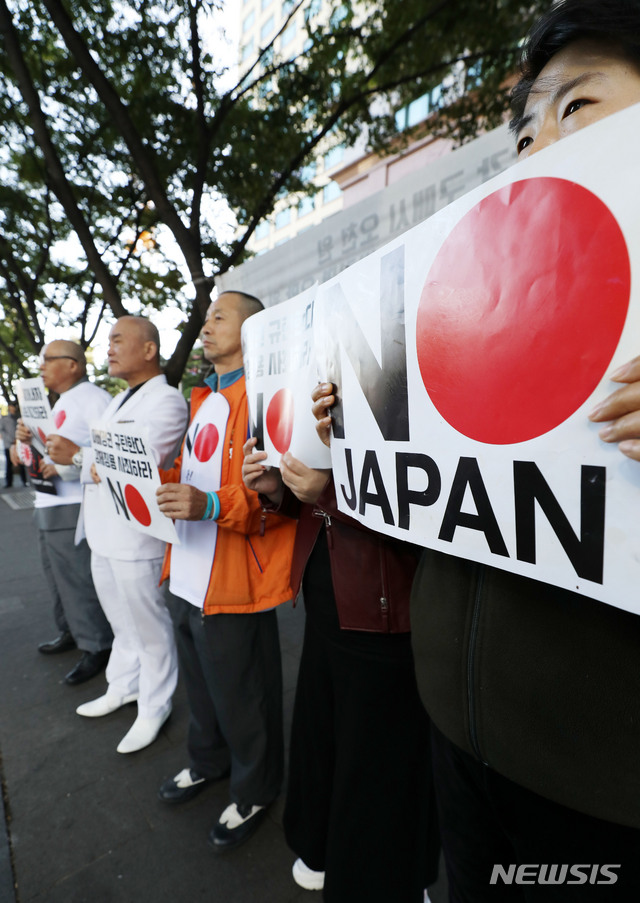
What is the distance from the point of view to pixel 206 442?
6.41 feet

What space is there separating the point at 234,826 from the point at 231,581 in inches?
38.3

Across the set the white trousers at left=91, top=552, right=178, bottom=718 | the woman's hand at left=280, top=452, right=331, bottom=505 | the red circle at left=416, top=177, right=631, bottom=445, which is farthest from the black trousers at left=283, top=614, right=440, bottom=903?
the white trousers at left=91, top=552, right=178, bottom=718

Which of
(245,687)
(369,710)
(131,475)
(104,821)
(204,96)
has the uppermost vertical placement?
(204,96)

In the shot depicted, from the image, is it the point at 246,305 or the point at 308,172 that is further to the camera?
the point at 308,172

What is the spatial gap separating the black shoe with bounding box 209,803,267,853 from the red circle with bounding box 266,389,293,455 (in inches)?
59.9

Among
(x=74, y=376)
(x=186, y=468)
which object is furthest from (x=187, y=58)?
(x=186, y=468)

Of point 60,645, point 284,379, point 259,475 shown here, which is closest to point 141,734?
point 60,645

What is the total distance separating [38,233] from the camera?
855cm

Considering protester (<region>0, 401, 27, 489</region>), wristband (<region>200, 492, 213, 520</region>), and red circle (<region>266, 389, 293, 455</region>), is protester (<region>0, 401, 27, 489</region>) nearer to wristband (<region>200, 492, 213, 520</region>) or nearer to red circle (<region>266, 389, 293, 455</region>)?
wristband (<region>200, 492, 213, 520</region>)

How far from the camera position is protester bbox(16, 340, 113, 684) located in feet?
10.1

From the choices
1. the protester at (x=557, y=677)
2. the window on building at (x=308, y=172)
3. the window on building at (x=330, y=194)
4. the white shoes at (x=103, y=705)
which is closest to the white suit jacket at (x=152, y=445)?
the white shoes at (x=103, y=705)

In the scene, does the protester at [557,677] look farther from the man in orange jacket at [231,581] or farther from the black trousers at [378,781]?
the man in orange jacket at [231,581]

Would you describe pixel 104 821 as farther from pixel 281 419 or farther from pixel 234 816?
pixel 281 419

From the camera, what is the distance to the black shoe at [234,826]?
184 cm
